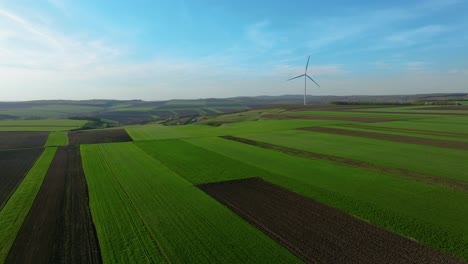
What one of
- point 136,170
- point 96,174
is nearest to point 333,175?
point 136,170

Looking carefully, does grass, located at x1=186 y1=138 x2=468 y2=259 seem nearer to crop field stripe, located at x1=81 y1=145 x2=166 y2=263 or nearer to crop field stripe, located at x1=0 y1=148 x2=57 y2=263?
crop field stripe, located at x1=81 y1=145 x2=166 y2=263

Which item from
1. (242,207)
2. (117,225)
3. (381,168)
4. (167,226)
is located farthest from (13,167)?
(381,168)

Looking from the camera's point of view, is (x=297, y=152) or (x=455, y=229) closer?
(x=455, y=229)

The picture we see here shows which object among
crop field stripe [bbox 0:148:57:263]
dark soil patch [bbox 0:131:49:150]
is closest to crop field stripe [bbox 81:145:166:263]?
crop field stripe [bbox 0:148:57:263]

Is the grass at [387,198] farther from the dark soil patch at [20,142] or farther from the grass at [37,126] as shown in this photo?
the grass at [37,126]

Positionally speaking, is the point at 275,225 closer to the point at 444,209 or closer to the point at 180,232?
the point at 180,232

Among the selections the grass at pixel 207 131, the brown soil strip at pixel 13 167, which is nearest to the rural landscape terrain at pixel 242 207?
the brown soil strip at pixel 13 167
